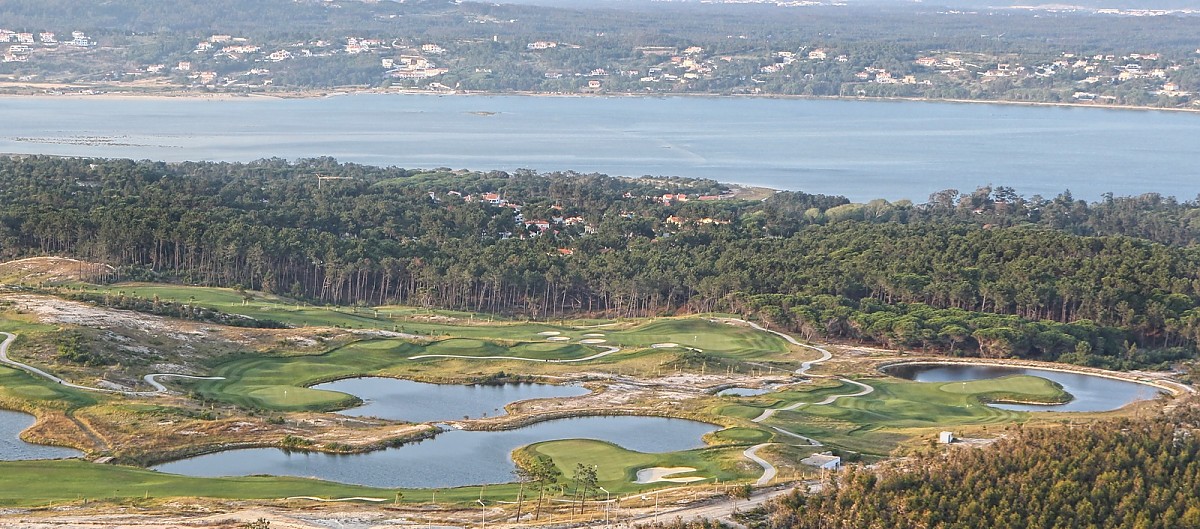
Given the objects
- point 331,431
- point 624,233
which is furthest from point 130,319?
point 624,233

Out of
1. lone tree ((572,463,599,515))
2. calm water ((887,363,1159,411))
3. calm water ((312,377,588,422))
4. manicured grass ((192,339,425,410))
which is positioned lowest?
calm water ((887,363,1159,411))

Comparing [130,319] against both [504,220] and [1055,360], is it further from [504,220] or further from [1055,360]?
[504,220]

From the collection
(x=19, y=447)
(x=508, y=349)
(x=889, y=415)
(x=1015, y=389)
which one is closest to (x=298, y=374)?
(x=508, y=349)

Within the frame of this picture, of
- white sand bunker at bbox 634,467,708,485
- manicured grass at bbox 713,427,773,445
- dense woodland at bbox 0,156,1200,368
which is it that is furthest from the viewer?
dense woodland at bbox 0,156,1200,368

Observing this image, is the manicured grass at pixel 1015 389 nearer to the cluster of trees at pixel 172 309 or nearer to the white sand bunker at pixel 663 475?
the white sand bunker at pixel 663 475

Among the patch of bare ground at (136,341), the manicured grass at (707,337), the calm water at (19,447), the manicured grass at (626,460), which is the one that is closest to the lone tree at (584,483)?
the manicured grass at (626,460)

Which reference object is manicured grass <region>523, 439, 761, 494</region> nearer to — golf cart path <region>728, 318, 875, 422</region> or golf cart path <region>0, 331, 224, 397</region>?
golf cart path <region>728, 318, 875, 422</region>

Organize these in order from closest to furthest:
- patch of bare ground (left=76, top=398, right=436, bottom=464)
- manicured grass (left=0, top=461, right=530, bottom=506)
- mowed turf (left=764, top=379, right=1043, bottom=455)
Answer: manicured grass (left=0, top=461, right=530, bottom=506), patch of bare ground (left=76, top=398, right=436, bottom=464), mowed turf (left=764, top=379, right=1043, bottom=455)

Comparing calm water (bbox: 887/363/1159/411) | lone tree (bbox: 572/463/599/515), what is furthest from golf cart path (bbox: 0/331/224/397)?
calm water (bbox: 887/363/1159/411)
